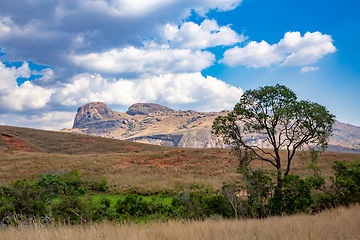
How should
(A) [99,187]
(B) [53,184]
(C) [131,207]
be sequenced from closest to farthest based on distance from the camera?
1. (C) [131,207]
2. (B) [53,184]
3. (A) [99,187]

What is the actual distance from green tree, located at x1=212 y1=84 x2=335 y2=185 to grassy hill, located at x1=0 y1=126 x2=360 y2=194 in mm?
4392

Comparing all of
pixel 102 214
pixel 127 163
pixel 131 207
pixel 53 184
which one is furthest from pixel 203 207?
pixel 127 163

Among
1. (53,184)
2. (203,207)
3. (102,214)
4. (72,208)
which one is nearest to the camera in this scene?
(72,208)

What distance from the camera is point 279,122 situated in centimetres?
1689

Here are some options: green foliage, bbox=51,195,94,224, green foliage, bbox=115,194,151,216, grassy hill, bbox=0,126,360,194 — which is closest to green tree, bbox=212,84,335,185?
grassy hill, bbox=0,126,360,194

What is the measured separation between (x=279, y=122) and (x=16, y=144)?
245 feet

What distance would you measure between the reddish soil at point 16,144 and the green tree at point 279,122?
66.4 metres

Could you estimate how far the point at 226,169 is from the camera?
111 ft

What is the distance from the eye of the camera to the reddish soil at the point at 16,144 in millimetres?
66250

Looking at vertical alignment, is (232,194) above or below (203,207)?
above

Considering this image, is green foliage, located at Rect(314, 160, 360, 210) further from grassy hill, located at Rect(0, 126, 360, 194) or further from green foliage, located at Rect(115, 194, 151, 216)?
green foliage, located at Rect(115, 194, 151, 216)

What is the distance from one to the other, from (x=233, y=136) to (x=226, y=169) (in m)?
17.1

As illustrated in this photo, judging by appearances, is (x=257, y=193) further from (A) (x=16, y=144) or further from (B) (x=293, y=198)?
(A) (x=16, y=144)

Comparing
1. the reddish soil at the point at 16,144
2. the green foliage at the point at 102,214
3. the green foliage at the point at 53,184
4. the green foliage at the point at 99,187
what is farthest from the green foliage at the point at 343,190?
the reddish soil at the point at 16,144
